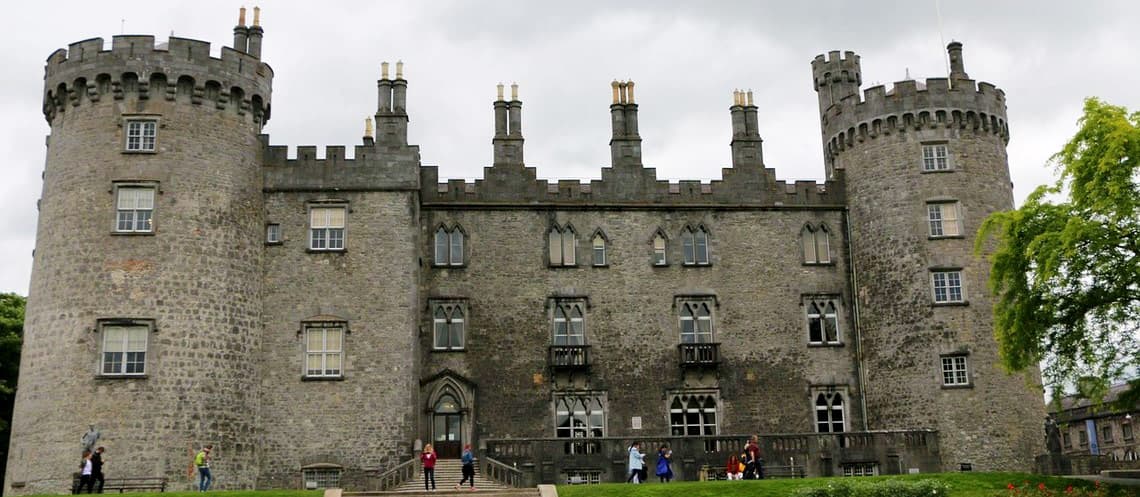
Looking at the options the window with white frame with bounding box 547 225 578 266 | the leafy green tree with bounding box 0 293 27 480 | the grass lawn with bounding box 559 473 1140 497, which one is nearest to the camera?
the grass lawn with bounding box 559 473 1140 497

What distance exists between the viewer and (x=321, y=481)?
3484cm

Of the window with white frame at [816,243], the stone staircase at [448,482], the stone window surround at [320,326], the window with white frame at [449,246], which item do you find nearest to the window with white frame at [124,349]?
the stone window surround at [320,326]

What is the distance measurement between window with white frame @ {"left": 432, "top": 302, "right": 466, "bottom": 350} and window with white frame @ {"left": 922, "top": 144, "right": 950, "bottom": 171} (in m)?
17.9

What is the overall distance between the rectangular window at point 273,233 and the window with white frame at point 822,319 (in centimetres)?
1912

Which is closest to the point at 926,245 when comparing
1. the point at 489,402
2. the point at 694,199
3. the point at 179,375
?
the point at 694,199

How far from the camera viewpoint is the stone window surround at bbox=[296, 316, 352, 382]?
35750 mm

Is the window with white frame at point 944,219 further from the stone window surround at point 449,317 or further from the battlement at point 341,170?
the battlement at point 341,170

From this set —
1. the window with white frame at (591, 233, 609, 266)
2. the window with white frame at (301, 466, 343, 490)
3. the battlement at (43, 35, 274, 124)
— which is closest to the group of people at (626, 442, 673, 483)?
the window with white frame at (591, 233, 609, 266)

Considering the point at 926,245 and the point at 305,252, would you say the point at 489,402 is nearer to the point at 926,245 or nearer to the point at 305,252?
the point at 305,252

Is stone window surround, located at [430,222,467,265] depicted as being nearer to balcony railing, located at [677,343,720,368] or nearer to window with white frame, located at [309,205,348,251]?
window with white frame, located at [309,205,348,251]

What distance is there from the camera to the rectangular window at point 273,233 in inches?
1459

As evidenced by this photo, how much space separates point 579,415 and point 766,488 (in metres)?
10.7

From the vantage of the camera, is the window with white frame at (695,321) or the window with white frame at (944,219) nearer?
the window with white frame at (944,219)

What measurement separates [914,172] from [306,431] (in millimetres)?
23513
